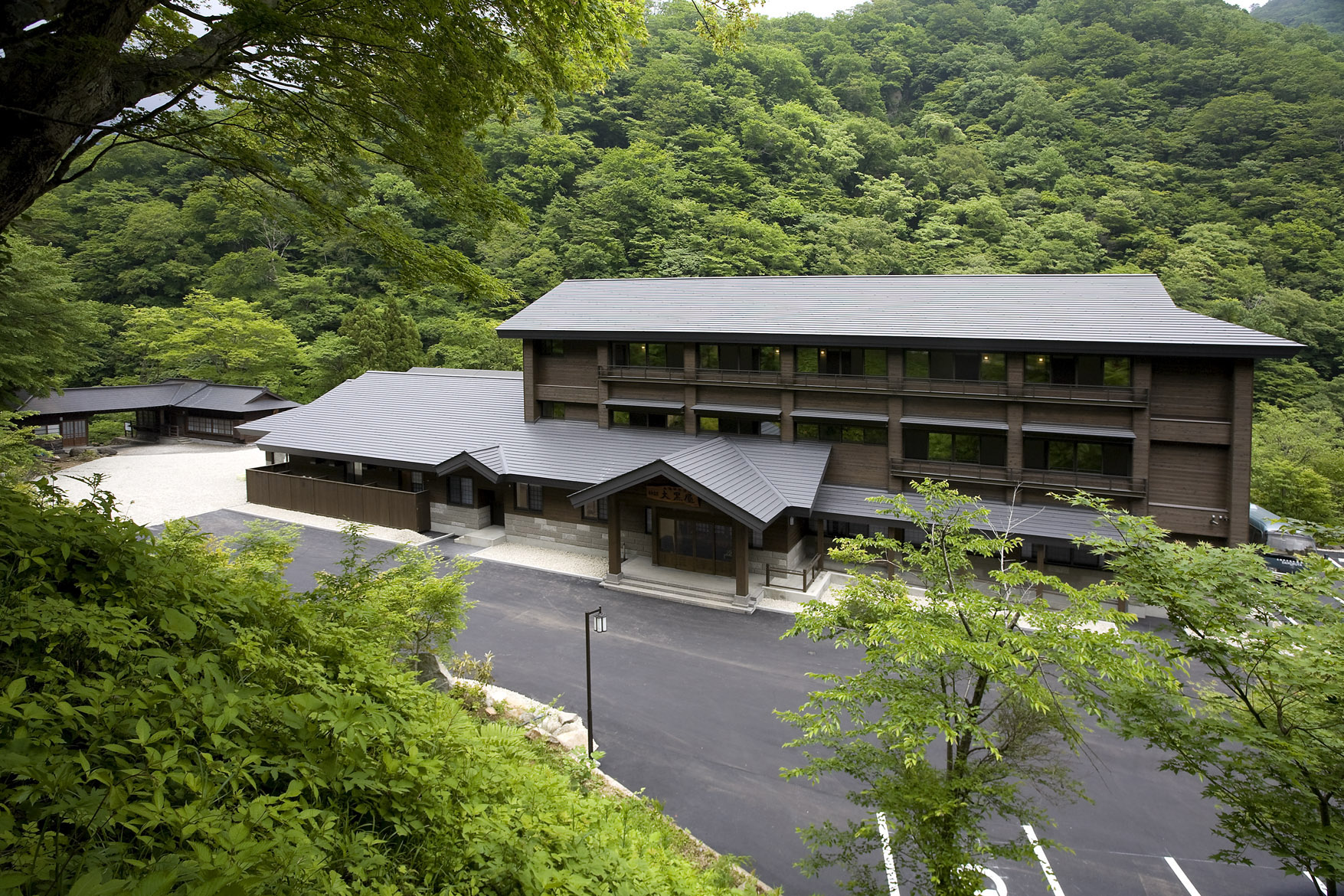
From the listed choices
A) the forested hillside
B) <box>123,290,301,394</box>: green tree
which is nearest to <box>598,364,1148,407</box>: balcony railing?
the forested hillside

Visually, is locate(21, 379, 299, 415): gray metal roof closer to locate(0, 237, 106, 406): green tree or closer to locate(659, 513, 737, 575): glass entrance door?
locate(0, 237, 106, 406): green tree

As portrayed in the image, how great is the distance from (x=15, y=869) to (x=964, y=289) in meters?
23.9

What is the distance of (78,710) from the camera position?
308 centimetres

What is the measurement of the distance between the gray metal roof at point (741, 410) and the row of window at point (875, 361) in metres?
1.29

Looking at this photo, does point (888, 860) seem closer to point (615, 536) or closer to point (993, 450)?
point (615, 536)

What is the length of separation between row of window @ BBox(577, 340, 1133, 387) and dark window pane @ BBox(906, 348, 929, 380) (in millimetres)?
24

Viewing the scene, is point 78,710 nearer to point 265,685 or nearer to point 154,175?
point 265,685

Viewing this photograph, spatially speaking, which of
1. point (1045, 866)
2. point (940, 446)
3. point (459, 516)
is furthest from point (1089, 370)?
point (459, 516)

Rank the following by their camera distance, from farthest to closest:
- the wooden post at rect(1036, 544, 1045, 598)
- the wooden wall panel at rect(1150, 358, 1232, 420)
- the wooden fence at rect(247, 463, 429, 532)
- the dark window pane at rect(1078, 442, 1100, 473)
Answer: the wooden fence at rect(247, 463, 429, 532) < the dark window pane at rect(1078, 442, 1100, 473) < the wooden post at rect(1036, 544, 1045, 598) < the wooden wall panel at rect(1150, 358, 1232, 420)

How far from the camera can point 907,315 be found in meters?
20.8

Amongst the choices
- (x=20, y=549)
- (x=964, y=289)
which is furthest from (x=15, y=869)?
(x=964, y=289)

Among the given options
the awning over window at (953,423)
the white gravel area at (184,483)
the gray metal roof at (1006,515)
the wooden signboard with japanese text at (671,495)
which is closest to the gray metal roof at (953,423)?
the awning over window at (953,423)

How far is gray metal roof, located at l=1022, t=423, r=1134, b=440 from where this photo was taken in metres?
17.9

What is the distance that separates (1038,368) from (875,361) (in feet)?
14.9
